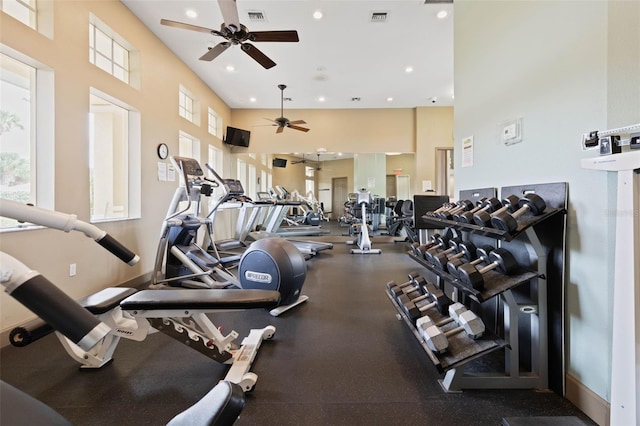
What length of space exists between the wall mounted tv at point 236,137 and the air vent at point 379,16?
4.57 m

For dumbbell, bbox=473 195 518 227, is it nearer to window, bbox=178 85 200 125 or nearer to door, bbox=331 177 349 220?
window, bbox=178 85 200 125

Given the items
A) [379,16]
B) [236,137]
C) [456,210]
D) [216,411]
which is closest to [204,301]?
[216,411]

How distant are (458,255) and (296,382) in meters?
1.34

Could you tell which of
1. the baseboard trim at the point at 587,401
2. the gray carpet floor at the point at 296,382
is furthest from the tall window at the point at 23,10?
the baseboard trim at the point at 587,401

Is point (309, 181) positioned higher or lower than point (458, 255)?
higher

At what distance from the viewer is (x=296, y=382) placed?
174cm

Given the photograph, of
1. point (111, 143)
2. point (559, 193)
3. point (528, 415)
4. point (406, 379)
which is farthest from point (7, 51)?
point (528, 415)

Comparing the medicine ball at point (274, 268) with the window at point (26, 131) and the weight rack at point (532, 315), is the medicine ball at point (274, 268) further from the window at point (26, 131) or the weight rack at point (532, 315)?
the window at point (26, 131)

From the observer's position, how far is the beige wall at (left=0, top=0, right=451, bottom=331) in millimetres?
2463

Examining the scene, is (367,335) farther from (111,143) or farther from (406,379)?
(111,143)

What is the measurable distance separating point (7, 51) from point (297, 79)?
4470 millimetres

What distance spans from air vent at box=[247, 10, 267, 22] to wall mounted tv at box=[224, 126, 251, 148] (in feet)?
11.9

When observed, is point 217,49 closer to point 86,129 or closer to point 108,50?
point 108,50

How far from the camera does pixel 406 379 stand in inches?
69.2
